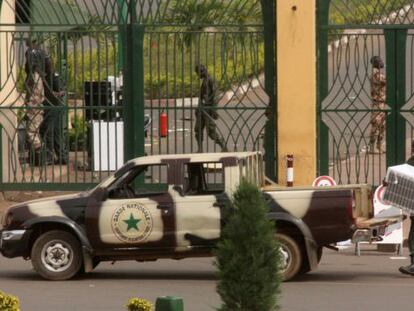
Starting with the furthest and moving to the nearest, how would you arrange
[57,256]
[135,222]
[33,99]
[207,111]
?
[33,99] → [207,111] → [57,256] → [135,222]

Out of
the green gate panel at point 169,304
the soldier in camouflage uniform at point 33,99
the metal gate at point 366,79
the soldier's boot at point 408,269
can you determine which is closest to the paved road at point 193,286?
the soldier's boot at point 408,269

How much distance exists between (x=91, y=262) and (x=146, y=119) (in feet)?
20.8

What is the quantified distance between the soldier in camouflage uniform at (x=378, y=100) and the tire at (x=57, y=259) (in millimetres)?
6584

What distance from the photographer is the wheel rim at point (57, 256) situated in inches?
585

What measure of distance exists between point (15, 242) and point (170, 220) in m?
1.76

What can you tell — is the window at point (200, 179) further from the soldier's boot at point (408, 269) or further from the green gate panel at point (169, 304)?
the green gate panel at point (169, 304)

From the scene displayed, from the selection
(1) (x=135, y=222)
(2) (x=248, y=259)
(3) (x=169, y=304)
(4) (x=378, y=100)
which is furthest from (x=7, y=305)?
(4) (x=378, y=100)

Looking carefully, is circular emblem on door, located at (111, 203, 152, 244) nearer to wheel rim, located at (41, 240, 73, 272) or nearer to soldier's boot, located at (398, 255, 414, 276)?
wheel rim, located at (41, 240, 73, 272)

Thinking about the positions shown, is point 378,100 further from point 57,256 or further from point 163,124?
point 57,256

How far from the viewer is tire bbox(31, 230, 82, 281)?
14.9 meters

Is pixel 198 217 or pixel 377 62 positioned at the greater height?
pixel 377 62

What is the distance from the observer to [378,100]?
19984mm

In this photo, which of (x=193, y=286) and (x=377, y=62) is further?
(x=377, y=62)

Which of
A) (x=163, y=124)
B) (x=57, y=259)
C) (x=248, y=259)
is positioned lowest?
(x=57, y=259)
